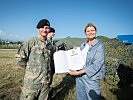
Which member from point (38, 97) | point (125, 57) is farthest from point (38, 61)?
point (125, 57)

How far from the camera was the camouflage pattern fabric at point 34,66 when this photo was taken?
425 cm

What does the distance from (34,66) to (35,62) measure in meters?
0.08

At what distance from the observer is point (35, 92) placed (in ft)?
14.1

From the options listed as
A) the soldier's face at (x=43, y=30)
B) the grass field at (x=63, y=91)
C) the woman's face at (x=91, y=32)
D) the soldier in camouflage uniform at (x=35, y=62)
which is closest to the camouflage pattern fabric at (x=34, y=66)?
the soldier in camouflage uniform at (x=35, y=62)

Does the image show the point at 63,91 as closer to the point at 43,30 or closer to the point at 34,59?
the point at 34,59

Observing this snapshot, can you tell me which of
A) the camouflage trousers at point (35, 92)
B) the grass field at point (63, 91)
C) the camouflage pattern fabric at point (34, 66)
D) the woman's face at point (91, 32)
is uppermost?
the woman's face at point (91, 32)

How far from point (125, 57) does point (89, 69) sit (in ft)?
21.6

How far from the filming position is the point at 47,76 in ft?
14.4

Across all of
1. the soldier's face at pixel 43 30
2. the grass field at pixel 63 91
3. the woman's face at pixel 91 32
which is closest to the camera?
the woman's face at pixel 91 32

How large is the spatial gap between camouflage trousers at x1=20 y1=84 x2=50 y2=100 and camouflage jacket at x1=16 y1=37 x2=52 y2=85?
0.11 meters

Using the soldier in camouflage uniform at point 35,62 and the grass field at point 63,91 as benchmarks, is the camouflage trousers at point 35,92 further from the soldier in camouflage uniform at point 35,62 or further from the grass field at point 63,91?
the grass field at point 63,91

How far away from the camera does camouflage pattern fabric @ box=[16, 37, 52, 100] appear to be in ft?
13.9

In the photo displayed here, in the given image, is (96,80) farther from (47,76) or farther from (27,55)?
(27,55)

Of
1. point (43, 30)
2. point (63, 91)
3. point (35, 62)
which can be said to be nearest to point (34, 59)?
point (35, 62)
